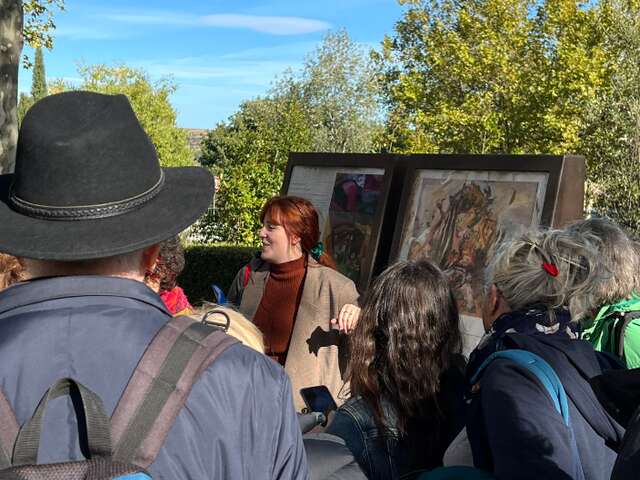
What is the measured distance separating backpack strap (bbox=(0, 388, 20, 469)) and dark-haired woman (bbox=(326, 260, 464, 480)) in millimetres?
1242

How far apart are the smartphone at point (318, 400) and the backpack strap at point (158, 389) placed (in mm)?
1299

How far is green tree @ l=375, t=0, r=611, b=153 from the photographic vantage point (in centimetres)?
2353

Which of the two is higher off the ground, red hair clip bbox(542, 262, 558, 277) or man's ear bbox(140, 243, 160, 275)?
red hair clip bbox(542, 262, 558, 277)

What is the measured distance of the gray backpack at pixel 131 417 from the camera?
51.1 inches

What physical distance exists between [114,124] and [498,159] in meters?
3.69

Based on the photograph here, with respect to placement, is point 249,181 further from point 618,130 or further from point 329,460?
point 618,130

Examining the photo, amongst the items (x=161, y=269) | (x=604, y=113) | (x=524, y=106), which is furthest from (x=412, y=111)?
(x=161, y=269)

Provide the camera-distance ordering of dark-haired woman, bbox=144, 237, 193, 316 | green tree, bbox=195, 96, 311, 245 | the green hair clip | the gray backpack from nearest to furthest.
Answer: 1. the gray backpack
2. dark-haired woman, bbox=144, 237, 193, 316
3. the green hair clip
4. green tree, bbox=195, 96, 311, 245

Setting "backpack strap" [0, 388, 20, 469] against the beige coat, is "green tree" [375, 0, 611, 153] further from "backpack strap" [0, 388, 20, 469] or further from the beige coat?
"backpack strap" [0, 388, 20, 469]

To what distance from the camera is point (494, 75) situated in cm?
2525

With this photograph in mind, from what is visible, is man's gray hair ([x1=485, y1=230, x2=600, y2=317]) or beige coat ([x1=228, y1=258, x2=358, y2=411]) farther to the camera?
beige coat ([x1=228, y1=258, x2=358, y2=411])

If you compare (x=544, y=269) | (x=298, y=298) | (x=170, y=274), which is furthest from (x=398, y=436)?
(x=298, y=298)

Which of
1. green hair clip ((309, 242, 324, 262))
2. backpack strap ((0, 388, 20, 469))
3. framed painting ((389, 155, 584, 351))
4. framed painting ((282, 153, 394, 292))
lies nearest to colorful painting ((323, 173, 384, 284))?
framed painting ((282, 153, 394, 292))

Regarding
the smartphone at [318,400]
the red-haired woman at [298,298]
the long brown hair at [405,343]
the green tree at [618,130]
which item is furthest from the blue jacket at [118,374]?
the green tree at [618,130]
